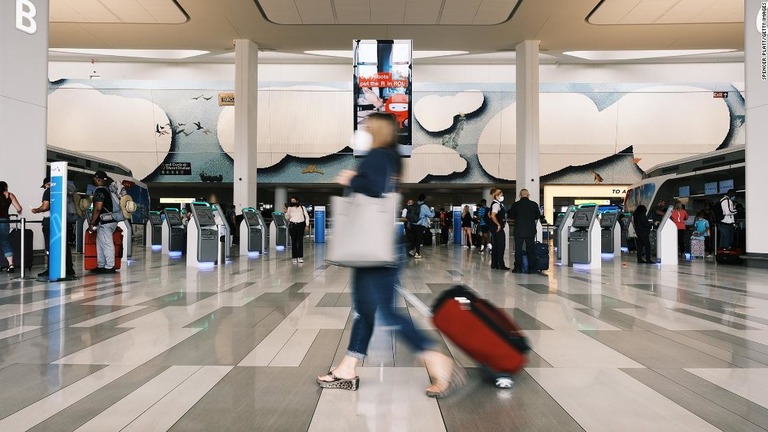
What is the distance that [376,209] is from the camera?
2668 mm

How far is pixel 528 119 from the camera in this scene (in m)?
18.8

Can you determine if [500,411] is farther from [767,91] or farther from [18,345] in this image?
[767,91]

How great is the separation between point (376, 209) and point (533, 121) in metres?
17.3

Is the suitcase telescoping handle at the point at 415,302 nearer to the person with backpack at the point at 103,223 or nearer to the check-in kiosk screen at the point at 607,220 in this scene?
the person with backpack at the point at 103,223

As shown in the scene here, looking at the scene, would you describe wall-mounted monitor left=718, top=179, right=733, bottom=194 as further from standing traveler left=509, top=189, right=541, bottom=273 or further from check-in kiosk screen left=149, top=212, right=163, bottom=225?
check-in kiosk screen left=149, top=212, right=163, bottom=225

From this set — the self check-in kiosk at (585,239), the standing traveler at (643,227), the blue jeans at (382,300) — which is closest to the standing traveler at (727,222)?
the standing traveler at (643,227)

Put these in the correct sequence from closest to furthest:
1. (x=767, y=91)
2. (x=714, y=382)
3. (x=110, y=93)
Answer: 1. (x=714, y=382)
2. (x=767, y=91)
3. (x=110, y=93)

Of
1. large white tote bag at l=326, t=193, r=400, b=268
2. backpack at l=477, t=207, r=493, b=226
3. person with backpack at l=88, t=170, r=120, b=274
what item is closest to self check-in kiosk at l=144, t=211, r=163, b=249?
person with backpack at l=88, t=170, r=120, b=274

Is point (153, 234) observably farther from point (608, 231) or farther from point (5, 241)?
point (608, 231)

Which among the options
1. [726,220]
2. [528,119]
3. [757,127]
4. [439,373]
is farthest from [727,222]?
[439,373]

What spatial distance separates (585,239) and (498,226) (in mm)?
2396

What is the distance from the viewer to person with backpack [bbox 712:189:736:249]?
512 inches

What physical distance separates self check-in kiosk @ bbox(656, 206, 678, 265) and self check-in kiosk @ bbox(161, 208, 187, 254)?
42.6ft

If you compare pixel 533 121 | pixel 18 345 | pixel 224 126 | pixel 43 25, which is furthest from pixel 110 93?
pixel 18 345
